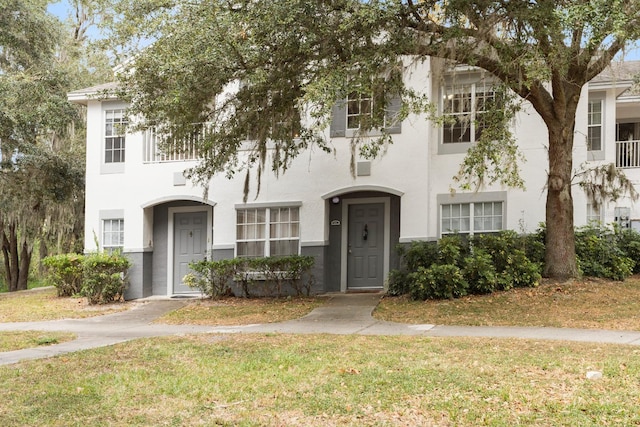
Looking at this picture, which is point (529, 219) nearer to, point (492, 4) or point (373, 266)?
point (373, 266)

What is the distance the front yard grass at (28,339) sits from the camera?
9.89 meters

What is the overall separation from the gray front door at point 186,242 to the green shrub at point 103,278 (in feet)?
5.26

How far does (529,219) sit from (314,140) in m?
5.60

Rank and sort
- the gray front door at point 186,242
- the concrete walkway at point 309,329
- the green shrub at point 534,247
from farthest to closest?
1. the gray front door at point 186,242
2. the green shrub at point 534,247
3. the concrete walkway at point 309,329

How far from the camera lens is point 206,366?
766cm

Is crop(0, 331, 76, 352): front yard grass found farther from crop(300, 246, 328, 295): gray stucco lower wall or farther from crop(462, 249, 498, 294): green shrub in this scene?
crop(462, 249, 498, 294): green shrub

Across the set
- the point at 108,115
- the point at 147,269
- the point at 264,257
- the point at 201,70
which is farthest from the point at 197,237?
the point at 201,70

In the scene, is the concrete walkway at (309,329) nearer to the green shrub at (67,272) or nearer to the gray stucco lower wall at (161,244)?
the gray stucco lower wall at (161,244)

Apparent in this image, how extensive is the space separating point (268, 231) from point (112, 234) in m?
4.80

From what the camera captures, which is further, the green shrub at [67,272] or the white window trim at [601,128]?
the green shrub at [67,272]

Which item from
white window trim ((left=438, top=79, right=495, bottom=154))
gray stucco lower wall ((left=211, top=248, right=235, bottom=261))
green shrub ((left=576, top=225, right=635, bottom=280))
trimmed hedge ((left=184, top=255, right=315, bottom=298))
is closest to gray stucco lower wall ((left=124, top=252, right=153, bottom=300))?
trimmed hedge ((left=184, top=255, right=315, bottom=298))

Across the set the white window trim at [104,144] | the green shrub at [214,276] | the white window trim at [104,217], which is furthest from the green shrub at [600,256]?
the white window trim at [104,144]

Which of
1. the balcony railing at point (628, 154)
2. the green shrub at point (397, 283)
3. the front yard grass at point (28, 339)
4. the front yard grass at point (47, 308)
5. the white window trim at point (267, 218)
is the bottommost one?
the front yard grass at point (47, 308)

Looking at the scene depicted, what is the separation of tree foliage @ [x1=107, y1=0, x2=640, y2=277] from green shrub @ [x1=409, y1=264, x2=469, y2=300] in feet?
7.22
